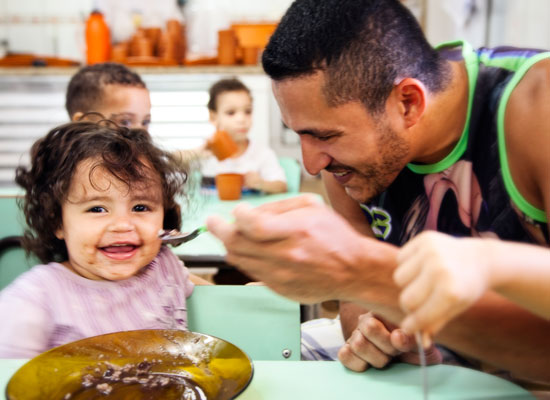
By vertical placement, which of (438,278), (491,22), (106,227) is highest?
(491,22)

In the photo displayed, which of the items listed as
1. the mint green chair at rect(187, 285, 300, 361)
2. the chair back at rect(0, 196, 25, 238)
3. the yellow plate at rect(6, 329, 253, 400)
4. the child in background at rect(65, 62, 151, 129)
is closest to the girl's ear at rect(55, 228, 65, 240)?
the mint green chair at rect(187, 285, 300, 361)

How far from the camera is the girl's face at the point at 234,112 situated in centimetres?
362

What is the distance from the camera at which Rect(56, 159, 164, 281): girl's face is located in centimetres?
128

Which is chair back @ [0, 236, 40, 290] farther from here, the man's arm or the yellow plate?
the man's arm

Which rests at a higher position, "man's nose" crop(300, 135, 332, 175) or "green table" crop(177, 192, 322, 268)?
"man's nose" crop(300, 135, 332, 175)

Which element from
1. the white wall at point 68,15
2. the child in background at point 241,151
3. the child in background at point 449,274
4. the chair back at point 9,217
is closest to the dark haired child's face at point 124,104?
the chair back at point 9,217

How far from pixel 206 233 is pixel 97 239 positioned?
72cm

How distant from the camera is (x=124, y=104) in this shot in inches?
91.1

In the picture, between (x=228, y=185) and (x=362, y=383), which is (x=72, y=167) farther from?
(x=228, y=185)

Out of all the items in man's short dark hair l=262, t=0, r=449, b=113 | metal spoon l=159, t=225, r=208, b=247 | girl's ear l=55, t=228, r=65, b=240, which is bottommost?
girl's ear l=55, t=228, r=65, b=240

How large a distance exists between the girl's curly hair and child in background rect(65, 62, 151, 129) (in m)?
0.83

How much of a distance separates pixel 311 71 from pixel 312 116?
101mm

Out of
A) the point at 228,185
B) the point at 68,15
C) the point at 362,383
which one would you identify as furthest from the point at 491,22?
the point at 68,15

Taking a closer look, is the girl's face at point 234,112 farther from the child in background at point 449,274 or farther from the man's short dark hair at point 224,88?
the child in background at point 449,274
